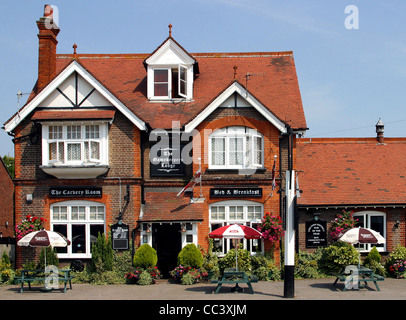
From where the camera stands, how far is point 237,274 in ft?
57.8

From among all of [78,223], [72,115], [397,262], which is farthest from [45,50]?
[397,262]

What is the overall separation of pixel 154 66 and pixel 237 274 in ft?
33.6

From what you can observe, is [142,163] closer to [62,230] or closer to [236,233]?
[62,230]

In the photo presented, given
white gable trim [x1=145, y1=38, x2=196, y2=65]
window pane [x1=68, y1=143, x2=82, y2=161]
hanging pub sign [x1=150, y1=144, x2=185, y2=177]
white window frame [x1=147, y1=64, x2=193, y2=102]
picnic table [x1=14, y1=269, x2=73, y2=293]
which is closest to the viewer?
picnic table [x1=14, y1=269, x2=73, y2=293]

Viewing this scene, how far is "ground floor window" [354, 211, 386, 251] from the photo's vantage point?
75.2 ft

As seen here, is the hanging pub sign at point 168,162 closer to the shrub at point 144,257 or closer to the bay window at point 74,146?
the bay window at point 74,146

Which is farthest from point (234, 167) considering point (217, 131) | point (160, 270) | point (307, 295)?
point (307, 295)

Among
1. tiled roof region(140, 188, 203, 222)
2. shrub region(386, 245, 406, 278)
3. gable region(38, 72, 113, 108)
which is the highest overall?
gable region(38, 72, 113, 108)

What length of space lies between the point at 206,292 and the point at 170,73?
9745mm

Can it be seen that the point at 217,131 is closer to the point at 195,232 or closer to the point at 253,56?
the point at 195,232

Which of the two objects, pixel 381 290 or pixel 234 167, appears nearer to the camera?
pixel 381 290

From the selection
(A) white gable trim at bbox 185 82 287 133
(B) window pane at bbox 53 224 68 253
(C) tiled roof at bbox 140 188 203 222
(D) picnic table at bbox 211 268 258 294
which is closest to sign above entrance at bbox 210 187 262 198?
(C) tiled roof at bbox 140 188 203 222

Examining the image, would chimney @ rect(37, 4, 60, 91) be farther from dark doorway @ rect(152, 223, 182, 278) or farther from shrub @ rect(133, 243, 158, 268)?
shrub @ rect(133, 243, 158, 268)

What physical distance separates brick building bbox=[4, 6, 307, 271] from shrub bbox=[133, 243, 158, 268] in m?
0.98
